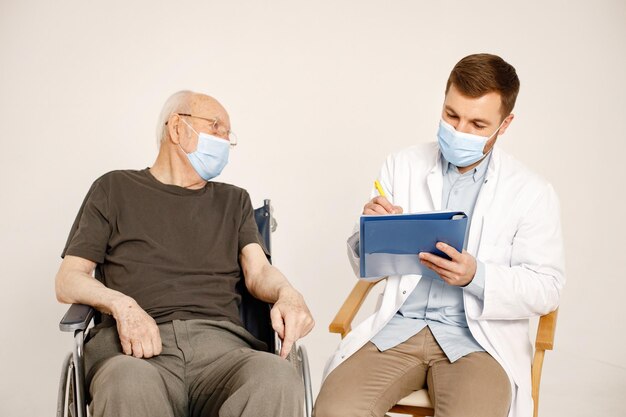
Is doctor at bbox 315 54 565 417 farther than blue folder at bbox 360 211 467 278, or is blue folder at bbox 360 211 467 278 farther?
doctor at bbox 315 54 565 417

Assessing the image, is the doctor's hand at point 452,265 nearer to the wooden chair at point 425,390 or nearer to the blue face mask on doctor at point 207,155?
the wooden chair at point 425,390

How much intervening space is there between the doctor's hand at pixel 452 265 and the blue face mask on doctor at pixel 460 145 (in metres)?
0.36

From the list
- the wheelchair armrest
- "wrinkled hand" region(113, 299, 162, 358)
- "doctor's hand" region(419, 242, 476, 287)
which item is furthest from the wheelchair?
"doctor's hand" region(419, 242, 476, 287)

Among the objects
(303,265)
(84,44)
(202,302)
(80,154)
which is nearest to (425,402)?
(202,302)

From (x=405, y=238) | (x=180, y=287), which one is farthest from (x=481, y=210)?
(x=180, y=287)

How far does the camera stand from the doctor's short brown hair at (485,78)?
2.41 metres

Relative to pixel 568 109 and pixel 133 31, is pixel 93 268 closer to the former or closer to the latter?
pixel 133 31

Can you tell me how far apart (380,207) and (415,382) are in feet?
1.77

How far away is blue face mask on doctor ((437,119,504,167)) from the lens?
Result: 2439 mm

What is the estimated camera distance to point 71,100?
3666mm

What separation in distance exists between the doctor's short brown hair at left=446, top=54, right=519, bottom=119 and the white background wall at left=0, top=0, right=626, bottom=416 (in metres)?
1.49

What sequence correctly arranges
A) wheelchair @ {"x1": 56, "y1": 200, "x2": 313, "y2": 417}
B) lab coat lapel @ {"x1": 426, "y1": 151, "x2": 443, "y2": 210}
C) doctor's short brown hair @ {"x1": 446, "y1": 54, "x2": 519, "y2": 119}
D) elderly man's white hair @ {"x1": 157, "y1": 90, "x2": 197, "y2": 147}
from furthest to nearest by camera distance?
elderly man's white hair @ {"x1": 157, "y1": 90, "x2": 197, "y2": 147}, lab coat lapel @ {"x1": 426, "y1": 151, "x2": 443, "y2": 210}, doctor's short brown hair @ {"x1": 446, "y1": 54, "x2": 519, "y2": 119}, wheelchair @ {"x1": 56, "y1": 200, "x2": 313, "y2": 417}

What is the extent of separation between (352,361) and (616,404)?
196cm

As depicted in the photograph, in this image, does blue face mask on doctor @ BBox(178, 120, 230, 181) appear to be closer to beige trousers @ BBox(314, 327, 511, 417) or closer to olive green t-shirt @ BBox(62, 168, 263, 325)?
olive green t-shirt @ BBox(62, 168, 263, 325)
